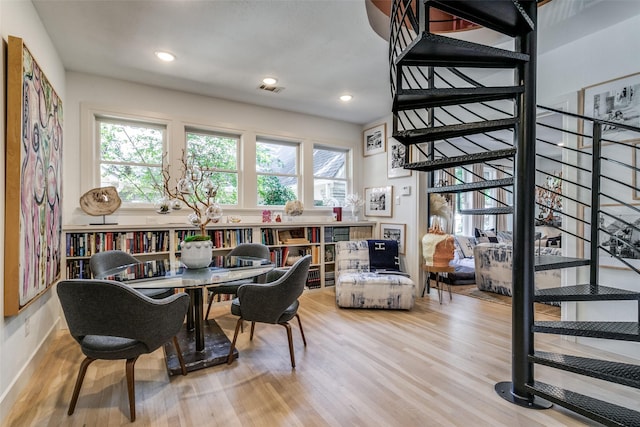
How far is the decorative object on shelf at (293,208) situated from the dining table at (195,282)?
1.60 m

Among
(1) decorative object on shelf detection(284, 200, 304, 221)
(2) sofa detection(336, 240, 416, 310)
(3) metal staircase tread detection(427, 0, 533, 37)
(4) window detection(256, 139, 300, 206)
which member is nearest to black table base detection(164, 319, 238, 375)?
(2) sofa detection(336, 240, 416, 310)

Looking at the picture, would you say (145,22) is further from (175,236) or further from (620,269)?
(620,269)

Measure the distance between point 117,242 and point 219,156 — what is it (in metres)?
1.59

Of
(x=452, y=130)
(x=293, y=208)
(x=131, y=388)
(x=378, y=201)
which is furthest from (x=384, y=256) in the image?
(x=131, y=388)

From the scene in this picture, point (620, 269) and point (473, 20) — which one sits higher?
point (473, 20)

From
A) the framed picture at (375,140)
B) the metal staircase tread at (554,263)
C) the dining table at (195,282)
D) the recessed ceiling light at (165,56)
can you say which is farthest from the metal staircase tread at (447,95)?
the framed picture at (375,140)

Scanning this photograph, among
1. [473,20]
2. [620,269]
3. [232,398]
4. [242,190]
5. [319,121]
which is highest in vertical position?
[319,121]

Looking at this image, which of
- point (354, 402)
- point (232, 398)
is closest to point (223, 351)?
point (232, 398)

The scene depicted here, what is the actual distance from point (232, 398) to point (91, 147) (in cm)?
305

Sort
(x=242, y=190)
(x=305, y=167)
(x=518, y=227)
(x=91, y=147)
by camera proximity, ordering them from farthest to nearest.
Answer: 1. (x=305, y=167)
2. (x=242, y=190)
3. (x=91, y=147)
4. (x=518, y=227)

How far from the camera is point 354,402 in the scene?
6.07ft

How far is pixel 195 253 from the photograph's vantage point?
2.46m

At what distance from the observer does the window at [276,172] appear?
439 cm

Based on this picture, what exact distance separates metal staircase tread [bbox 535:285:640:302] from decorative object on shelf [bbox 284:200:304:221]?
118 inches
